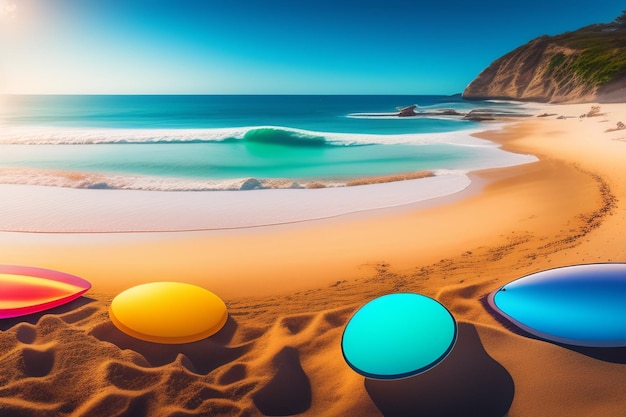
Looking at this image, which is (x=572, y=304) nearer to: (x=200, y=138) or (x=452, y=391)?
(x=452, y=391)

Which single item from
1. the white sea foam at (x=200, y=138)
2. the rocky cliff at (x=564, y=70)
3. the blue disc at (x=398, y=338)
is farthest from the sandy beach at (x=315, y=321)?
the rocky cliff at (x=564, y=70)

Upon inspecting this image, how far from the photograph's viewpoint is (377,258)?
522 centimetres

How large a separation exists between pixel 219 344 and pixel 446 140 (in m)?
19.9

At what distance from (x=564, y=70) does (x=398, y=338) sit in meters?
66.1

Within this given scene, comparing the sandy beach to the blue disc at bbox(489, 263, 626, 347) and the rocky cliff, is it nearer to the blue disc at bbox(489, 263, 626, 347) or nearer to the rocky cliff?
the blue disc at bbox(489, 263, 626, 347)

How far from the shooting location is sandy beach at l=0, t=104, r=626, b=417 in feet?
8.60

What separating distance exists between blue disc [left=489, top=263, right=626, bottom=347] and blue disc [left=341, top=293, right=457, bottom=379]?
732mm

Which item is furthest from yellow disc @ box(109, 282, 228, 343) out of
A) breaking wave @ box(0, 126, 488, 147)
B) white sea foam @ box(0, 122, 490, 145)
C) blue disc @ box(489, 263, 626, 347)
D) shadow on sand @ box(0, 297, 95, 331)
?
breaking wave @ box(0, 126, 488, 147)

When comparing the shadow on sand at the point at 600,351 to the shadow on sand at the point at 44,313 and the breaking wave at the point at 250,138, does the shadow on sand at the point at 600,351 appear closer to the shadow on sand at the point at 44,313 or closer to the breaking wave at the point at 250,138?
the shadow on sand at the point at 44,313

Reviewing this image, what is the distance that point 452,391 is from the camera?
2662 millimetres

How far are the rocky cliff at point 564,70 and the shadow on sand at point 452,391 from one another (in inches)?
1820

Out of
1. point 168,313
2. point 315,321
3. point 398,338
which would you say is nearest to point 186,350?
point 168,313

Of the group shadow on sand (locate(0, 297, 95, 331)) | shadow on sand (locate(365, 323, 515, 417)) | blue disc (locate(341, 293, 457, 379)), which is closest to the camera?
shadow on sand (locate(365, 323, 515, 417))

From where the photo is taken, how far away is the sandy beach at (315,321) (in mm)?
2621
